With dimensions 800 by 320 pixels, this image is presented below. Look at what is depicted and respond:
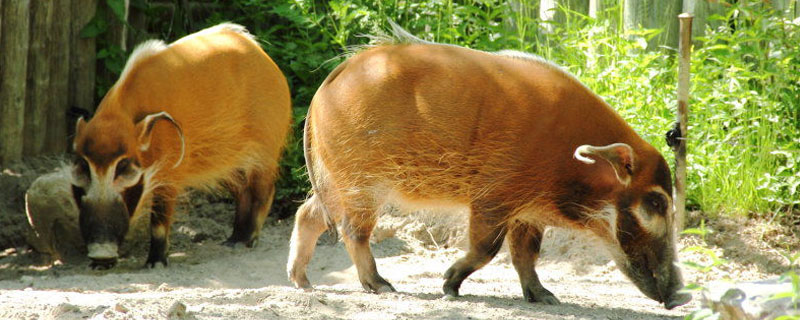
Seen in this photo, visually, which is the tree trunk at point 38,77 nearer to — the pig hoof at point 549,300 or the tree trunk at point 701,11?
the pig hoof at point 549,300

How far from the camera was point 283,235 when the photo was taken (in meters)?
→ 8.32

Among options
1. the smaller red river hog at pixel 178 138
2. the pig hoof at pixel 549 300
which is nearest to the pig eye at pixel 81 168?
the smaller red river hog at pixel 178 138

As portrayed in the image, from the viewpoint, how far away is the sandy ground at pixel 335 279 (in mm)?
4688

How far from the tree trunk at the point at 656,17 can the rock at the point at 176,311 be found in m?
4.76

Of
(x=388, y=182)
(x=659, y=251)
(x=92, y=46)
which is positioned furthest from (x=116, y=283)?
(x=659, y=251)

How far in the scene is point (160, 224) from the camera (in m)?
7.46

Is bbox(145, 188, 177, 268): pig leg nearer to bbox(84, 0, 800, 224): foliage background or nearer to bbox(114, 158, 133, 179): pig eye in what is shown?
bbox(114, 158, 133, 179): pig eye

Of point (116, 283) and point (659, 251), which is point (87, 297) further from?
point (659, 251)

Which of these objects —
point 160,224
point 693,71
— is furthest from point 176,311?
point 693,71

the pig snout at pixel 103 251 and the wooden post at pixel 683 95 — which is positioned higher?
the wooden post at pixel 683 95

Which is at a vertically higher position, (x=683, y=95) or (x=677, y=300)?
(x=683, y=95)

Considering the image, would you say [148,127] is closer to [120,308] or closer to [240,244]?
[240,244]

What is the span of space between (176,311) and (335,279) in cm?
283

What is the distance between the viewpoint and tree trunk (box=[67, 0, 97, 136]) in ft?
28.1
